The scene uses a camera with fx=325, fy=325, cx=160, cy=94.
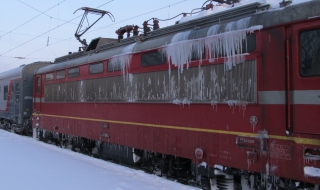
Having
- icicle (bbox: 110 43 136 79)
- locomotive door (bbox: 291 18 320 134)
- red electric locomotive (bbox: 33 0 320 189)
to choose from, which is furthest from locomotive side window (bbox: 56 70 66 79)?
locomotive door (bbox: 291 18 320 134)

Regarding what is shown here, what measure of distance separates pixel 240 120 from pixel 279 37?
1463 mm

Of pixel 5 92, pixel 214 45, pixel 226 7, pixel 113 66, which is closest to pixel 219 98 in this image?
pixel 214 45

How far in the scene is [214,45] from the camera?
5965mm

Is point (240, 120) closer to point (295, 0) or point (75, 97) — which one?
point (295, 0)

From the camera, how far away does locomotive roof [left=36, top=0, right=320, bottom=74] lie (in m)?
4.73

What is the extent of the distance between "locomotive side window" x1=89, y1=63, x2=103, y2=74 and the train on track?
3 cm

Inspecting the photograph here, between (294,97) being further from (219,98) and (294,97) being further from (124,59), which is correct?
(124,59)

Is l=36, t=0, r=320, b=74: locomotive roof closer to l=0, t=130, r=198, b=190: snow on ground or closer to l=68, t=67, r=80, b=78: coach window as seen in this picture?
l=68, t=67, r=80, b=78: coach window

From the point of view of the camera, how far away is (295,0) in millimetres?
5055

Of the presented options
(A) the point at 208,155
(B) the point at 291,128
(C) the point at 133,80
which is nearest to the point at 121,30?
(C) the point at 133,80

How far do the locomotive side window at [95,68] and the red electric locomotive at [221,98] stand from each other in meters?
0.03

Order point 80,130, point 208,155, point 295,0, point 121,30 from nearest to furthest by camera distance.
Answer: point 295,0
point 208,155
point 121,30
point 80,130

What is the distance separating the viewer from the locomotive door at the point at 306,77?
447 cm

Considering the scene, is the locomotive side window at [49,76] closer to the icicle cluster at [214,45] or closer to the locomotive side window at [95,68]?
the locomotive side window at [95,68]
